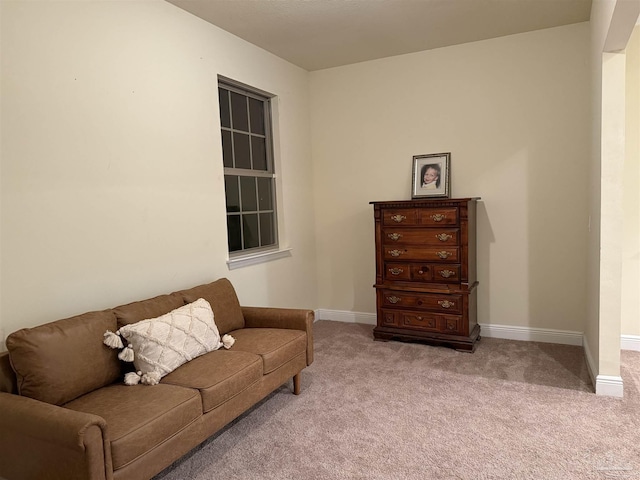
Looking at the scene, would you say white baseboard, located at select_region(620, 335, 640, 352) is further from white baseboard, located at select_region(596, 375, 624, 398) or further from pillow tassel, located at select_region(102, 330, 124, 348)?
pillow tassel, located at select_region(102, 330, 124, 348)

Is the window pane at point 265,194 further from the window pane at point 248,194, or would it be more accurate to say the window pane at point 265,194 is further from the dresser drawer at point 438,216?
the dresser drawer at point 438,216

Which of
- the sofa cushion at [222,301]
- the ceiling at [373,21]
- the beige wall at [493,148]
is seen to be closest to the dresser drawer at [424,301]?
the beige wall at [493,148]

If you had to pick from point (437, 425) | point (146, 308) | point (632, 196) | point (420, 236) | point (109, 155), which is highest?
point (109, 155)

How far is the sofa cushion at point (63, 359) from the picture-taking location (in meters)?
1.95

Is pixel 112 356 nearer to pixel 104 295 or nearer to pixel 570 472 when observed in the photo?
pixel 104 295

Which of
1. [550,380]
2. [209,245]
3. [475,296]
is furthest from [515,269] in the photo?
[209,245]

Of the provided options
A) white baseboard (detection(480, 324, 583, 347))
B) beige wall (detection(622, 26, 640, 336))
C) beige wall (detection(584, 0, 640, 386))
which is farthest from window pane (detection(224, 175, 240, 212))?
beige wall (detection(622, 26, 640, 336))

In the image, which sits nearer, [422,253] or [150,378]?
[150,378]

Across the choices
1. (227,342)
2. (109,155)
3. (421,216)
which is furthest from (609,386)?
(109,155)

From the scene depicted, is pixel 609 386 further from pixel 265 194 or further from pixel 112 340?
pixel 265 194

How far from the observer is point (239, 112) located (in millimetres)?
3969

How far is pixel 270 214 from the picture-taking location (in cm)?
438

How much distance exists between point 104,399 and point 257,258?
6.64 feet

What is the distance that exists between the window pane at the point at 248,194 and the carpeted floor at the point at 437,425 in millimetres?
1496
